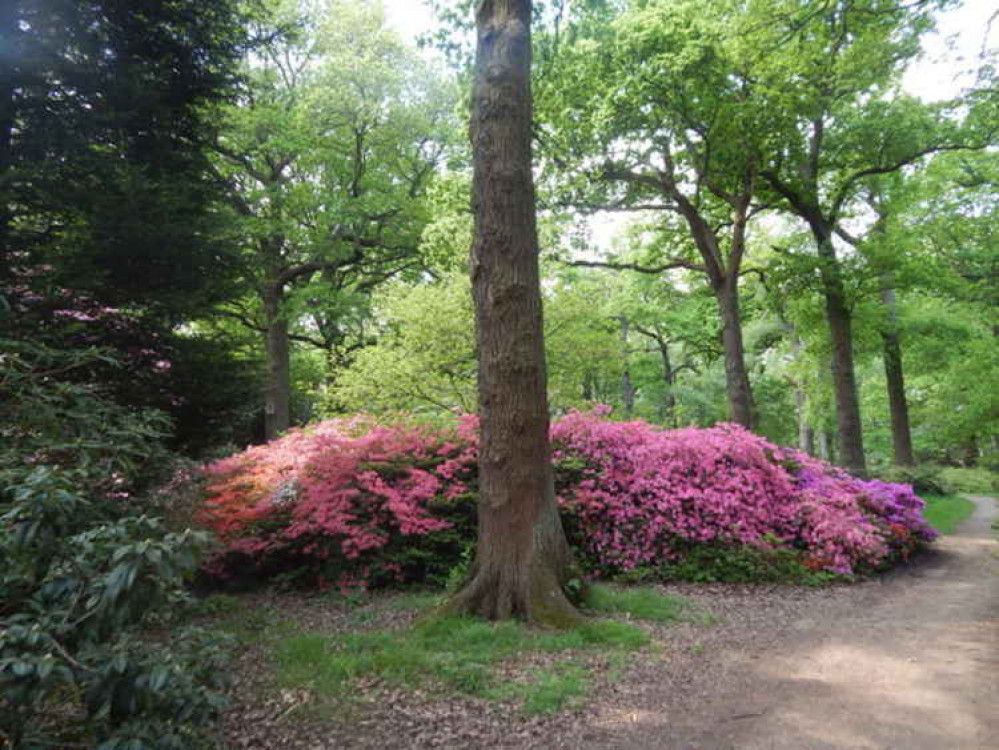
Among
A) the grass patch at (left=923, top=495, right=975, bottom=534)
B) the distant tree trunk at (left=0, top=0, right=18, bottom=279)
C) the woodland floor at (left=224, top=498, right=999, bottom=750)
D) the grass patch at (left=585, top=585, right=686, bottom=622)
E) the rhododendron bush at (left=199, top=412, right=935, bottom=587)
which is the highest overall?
the distant tree trunk at (left=0, top=0, right=18, bottom=279)

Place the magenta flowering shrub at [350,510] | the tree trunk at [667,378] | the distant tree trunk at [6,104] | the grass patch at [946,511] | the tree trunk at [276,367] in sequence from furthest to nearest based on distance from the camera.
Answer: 1. the tree trunk at [667,378]
2. the tree trunk at [276,367]
3. the grass patch at [946,511]
4. the magenta flowering shrub at [350,510]
5. the distant tree trunk at [6,104]

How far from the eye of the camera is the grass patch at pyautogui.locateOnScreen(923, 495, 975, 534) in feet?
34.6

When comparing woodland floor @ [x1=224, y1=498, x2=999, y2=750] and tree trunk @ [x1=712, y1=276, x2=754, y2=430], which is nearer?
woodland floor @ [x1=224, y1=498, x2=999, y2=750]

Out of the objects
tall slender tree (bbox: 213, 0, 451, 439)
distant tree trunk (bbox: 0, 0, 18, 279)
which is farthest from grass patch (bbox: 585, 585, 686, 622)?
tall slender tree (bbox: 213, 0, 451, 439)

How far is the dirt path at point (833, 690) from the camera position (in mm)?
3084

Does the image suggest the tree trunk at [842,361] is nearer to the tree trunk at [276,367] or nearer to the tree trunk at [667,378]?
the tree trunk at [667,378]

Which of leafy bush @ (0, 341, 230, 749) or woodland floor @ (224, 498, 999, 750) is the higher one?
leafy bush @ (0, 341, 230, 749)

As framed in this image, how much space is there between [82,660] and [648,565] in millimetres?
5731

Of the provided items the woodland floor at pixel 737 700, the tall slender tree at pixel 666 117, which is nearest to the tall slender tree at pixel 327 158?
the tall slender tree at pixel 666 117

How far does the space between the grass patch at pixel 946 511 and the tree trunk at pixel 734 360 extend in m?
3.62

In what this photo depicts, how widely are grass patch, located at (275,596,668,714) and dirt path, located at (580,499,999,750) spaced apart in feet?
1.19

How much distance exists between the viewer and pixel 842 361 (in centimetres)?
1391

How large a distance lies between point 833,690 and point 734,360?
955cm

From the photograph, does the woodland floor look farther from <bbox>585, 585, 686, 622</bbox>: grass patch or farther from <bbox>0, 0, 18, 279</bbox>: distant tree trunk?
<bbox>0, 0, 18, 279</bbox>: distant tree trunk
